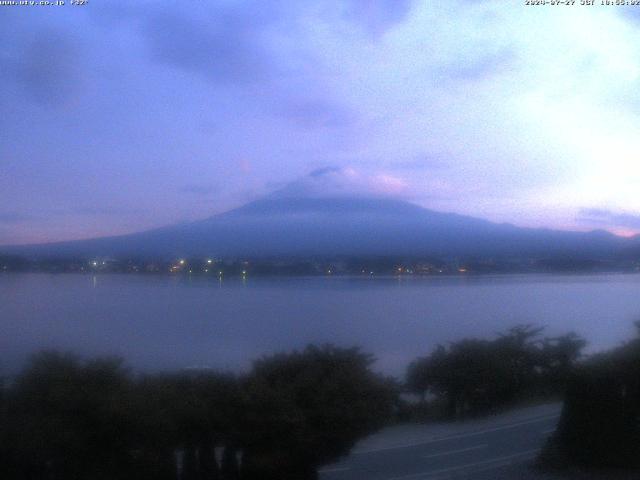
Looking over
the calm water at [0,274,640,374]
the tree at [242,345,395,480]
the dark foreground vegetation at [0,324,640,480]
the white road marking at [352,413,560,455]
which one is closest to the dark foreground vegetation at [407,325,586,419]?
the dark foreground vegetation at [0,324,640,480]

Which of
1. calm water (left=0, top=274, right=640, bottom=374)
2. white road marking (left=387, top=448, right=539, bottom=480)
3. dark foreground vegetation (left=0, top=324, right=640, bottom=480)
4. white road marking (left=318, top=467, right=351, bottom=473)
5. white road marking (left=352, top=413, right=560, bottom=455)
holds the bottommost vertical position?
white road marking (left=387, top=448, right=539, bottom=480)

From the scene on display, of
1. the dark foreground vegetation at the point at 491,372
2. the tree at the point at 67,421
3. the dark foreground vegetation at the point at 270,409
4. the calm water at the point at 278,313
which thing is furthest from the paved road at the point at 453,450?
the tree at the point at 67,421

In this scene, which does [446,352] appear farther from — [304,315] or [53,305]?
[53,305]

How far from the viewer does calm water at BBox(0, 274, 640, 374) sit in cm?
628

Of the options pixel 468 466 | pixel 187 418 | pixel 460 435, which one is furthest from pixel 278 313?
pixel 468 466

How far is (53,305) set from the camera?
6.80 metres

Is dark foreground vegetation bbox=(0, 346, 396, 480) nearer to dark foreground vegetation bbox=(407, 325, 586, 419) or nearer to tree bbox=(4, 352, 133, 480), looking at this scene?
tree bbox=(4, 352, 133, 480)

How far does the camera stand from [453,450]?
6.15 m

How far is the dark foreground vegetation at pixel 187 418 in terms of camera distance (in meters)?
5.32

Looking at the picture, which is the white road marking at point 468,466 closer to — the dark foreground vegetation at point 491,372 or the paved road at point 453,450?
the paved road at point 453,450

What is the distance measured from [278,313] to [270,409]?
152 cm

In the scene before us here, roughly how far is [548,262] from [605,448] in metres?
2.93

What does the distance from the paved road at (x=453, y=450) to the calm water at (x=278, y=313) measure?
722 millimetres

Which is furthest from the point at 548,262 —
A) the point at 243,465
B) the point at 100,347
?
the point at 100,347
